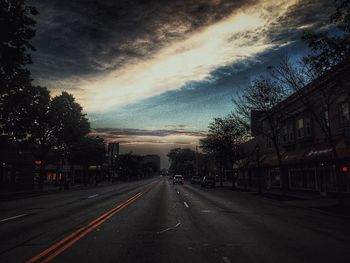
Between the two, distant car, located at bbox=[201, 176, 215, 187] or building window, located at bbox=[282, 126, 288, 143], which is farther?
distant car, located at bbox=[201, 176, 215, 187]

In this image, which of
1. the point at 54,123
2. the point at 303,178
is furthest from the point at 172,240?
the point at 54,123

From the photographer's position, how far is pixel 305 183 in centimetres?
3306

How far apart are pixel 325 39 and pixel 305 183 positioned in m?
20.2

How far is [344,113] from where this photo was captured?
2547 centimetres

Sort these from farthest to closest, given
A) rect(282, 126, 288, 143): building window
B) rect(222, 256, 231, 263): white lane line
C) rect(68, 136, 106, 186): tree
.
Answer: rect(68, 136, 106, 186): tree → rect(282, 126, 288, 143): building window → rect(222, 256, 231, 263): white lane line

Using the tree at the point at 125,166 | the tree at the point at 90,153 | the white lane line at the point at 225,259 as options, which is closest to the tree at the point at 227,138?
the tree at the point at 90,153

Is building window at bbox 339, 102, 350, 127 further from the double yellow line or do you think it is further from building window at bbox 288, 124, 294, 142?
the double yellow line

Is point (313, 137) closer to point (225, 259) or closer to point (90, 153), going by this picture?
point (225, 259)

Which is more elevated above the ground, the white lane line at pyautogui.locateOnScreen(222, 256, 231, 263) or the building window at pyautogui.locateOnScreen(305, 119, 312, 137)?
the building window at pyautogui.locateOnScreen(305, 119, 312, 137)

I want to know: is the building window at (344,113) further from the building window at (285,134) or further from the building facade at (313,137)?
the building window at (285,134)

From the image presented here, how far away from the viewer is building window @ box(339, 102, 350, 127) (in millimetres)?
25002

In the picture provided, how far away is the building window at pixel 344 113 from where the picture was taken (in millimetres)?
25002

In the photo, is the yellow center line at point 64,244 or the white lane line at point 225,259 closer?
the white lane line at point 225,259

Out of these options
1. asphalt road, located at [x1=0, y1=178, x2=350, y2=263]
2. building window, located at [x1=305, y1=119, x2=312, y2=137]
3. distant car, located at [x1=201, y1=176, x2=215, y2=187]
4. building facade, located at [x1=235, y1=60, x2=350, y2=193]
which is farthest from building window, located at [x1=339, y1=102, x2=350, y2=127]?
distant car, located at [x1=201, y1=176, x2=215, y2=187]
